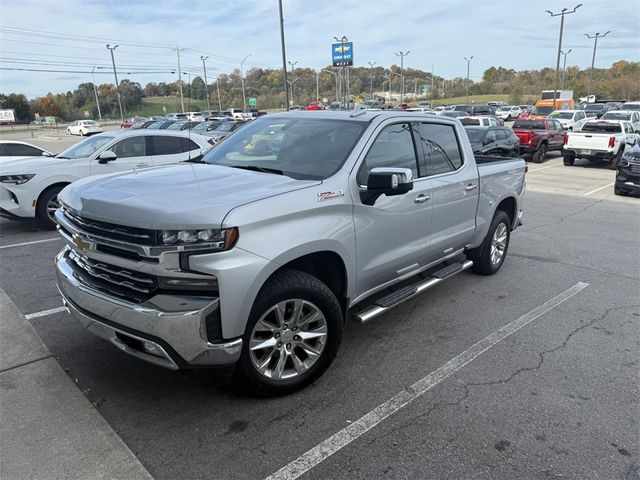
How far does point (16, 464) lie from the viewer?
2.62m

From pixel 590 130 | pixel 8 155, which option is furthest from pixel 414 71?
pixel 8 155

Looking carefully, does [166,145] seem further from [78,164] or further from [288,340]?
[288,340]

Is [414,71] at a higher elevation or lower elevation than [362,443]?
higher

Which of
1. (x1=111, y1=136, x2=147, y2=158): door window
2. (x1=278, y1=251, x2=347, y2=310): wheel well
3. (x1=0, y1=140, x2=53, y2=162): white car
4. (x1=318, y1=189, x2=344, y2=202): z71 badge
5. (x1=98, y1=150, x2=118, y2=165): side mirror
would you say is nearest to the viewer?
(x1=318, y1=189, x2=344, y2=202): z71 badge

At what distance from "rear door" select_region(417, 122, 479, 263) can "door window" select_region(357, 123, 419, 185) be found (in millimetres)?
191

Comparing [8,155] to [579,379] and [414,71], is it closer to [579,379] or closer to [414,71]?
[579,379]

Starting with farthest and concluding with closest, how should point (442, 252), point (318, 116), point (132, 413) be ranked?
point (442, 252) < point (318, 116) < point (132, 413)

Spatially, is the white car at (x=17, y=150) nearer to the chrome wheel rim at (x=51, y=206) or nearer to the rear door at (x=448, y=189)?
the chrome wheel rim at (x=51, y=206)

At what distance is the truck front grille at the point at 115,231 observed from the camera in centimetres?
273

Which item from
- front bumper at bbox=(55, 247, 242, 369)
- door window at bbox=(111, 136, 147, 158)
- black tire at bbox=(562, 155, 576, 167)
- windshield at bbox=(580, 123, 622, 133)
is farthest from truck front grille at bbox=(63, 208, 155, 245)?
windshield at bbox=(580, 123, 622, 133)

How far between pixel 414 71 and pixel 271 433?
494 ft

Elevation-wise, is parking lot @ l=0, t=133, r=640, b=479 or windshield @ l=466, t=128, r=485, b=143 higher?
windshield @ l=466, t=128, r=485, b=143

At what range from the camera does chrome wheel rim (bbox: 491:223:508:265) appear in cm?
580

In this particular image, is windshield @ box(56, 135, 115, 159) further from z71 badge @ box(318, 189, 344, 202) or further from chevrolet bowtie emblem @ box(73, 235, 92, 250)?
z71 badge @ box(318, 189, 344, 202)
